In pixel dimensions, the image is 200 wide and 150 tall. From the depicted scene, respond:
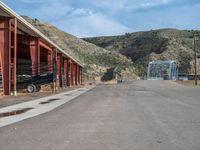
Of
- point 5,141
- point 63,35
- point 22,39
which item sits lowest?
point 5,141

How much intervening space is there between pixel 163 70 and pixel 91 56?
898 inches

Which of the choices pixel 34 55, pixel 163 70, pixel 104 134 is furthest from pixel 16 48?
pixel 163 70

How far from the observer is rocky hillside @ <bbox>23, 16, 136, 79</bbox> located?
12816 cm

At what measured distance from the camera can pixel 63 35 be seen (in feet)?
502

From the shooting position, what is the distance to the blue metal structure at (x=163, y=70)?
468ft

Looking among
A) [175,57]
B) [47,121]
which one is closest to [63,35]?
[175,57]

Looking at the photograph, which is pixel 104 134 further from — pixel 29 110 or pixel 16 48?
pixel 16 48

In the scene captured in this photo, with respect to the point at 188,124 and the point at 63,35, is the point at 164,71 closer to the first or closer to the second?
the point at 63,35

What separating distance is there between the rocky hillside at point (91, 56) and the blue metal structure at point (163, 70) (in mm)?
6282

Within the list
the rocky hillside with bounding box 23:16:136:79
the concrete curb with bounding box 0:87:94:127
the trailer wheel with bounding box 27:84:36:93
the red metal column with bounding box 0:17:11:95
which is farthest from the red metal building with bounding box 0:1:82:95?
the rocky hillside with bounding box 23:16:136:79

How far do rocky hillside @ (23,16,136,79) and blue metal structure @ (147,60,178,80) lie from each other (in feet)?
20.6

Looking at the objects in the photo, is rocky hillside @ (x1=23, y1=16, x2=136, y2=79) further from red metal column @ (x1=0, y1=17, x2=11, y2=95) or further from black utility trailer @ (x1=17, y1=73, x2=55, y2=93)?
red metal column @ (x1=0, y1=17, x2=11, y2=95)

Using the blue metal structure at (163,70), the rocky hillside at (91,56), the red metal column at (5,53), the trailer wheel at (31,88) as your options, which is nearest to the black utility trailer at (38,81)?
the trailer wheel at (31,88)

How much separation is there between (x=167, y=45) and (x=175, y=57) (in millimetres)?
8948
